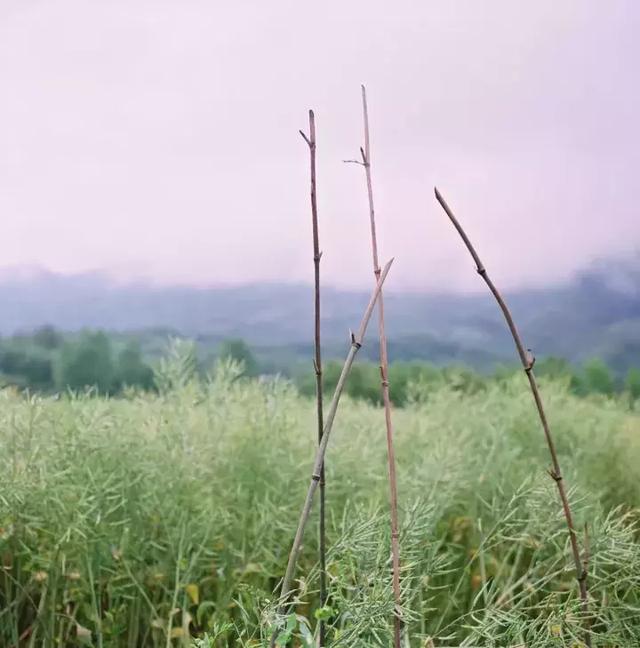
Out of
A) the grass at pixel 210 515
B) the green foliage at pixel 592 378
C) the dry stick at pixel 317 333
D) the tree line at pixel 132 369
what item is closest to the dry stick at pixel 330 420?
the dry stick at pixel 317 333

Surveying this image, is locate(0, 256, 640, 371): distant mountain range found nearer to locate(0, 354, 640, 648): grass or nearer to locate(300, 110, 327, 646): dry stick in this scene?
locate(0, 354, 640, 648): grass

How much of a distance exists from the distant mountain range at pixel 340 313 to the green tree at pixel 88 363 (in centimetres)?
3

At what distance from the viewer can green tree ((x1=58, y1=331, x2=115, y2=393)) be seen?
4.83ft

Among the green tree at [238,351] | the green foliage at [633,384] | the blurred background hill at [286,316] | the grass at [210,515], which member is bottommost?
the grass at [210,515]

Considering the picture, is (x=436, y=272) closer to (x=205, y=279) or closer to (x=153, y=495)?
(x=205, y=279)

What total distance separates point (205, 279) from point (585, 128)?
0.66 meters

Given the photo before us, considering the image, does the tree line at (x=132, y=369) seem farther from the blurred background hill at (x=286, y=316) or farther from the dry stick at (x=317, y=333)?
the dry stick at (x=317, y=333)

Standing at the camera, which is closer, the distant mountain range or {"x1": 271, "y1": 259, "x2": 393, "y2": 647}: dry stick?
{"x1": 271, "y1": 259, "x2": 393, "y2": 647}: dry stick

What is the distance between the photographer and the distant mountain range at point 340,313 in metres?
1.50

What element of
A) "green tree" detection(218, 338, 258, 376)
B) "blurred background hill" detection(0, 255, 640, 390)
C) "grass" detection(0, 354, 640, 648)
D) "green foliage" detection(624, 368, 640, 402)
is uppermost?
"blurred background hill" detection(0, 255, 640, 390)

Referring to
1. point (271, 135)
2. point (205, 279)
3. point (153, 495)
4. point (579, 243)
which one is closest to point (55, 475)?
point (153, 495)

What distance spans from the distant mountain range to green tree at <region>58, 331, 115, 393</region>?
1.2 inches

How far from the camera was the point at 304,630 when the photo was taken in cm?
58

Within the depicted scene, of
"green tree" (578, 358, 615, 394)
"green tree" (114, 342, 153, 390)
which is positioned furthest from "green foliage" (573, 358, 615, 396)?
"green tree" (114, 342, 153, 390)
